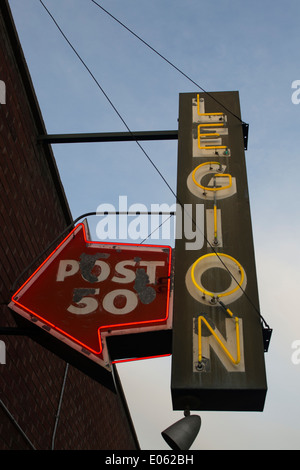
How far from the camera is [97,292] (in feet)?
22.9

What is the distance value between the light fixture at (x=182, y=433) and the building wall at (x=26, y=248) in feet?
7.63

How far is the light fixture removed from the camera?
502 cm

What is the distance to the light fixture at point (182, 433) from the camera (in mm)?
5020

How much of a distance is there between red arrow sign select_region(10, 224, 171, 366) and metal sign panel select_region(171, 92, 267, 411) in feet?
1.23

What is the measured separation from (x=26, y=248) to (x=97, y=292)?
2.29 meters

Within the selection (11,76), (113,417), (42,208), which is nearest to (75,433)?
(113,417)

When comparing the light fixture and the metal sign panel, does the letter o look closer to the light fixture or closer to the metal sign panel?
the metal sign panel
